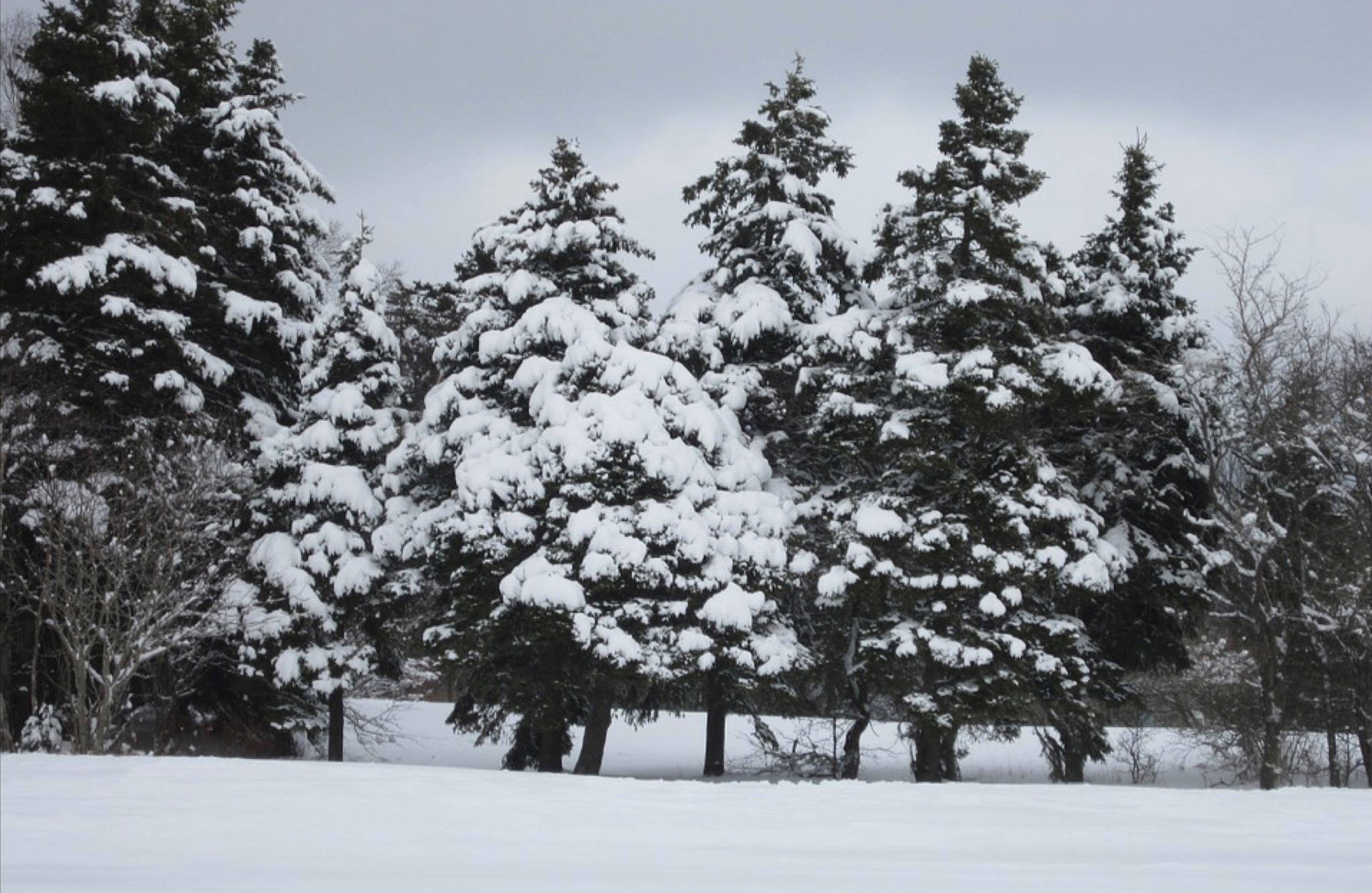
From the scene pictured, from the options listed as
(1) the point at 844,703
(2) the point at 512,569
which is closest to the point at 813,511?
(1) the point at 844,703

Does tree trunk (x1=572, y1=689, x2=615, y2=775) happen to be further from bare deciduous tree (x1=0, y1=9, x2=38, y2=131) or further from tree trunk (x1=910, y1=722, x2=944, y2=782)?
bare deciduous tree (x1=0, y1=9, x2=38, y2=131)

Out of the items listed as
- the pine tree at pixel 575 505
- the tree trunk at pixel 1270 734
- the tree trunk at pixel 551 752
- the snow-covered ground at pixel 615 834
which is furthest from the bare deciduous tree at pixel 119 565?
the tree trunk at pixel 1270 734

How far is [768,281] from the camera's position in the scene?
23141 mm

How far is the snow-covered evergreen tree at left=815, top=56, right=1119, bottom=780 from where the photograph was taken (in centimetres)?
1978

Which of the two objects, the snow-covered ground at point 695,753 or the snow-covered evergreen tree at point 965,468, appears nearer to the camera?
the snow-covered evergreen tree at point 965,468

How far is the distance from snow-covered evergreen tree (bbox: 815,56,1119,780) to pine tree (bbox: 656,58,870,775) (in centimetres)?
154

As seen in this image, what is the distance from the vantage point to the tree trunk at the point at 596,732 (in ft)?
65.3

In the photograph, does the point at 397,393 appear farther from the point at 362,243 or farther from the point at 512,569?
the point at 512,569

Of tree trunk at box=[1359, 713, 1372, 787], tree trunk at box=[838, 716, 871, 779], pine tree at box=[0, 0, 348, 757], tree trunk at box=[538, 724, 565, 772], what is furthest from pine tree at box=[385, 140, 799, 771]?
tree trunk at box=[1359, 713, 1372, 787]

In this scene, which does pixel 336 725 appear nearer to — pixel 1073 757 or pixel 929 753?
pixel 929 753

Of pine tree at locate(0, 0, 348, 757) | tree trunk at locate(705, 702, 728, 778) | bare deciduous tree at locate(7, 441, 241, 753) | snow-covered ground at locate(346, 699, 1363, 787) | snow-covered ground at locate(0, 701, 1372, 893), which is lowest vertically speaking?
snow-covered ground at locate(346, 699, 1363, 787)

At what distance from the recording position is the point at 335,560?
21.2 m

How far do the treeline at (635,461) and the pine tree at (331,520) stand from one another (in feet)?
0.29

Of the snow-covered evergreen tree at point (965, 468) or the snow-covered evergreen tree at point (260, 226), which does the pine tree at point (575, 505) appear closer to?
the snow-covered evergreen tree at point (965, 468)
